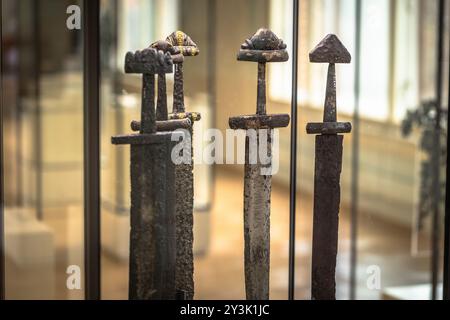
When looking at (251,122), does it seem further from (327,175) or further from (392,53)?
(392,53)

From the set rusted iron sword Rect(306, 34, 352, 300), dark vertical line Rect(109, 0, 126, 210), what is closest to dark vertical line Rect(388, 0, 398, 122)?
dark vertical line Rect(109, 0, 126, 210)

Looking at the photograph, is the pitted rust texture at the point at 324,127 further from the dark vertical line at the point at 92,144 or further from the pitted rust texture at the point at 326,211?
the dark vertical line at the point at 92,144

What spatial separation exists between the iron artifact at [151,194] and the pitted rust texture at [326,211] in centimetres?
35

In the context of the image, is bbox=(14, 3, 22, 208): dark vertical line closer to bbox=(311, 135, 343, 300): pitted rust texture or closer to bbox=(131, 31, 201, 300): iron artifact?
bbox=(131, 31, 201, 300): iron artifact

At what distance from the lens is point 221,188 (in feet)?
11.5

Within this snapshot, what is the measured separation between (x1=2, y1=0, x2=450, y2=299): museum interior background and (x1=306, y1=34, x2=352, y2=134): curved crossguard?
29.9 inches

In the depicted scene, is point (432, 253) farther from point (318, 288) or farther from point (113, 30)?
point (318, 288)

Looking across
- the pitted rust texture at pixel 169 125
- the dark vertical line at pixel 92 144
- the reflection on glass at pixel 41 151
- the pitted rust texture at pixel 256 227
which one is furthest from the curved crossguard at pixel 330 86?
the reflection on glass at pixel 41 151

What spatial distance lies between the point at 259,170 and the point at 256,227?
129 mm

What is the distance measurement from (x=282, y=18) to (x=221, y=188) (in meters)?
0.67

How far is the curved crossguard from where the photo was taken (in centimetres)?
217

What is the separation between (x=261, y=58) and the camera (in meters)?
2.13

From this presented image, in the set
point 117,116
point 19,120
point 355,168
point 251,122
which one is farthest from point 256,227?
point 355,168

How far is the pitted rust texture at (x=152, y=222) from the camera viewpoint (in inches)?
78.2
